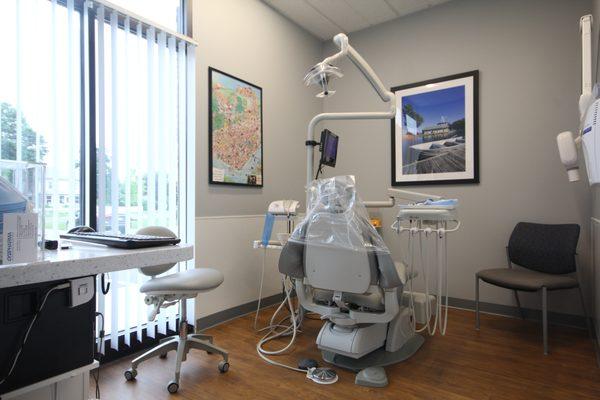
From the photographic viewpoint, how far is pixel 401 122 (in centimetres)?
344

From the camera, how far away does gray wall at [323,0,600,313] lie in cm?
271

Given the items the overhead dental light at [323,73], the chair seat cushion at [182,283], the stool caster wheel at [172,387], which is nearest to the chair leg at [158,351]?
the stool caster wheel at [172,387]

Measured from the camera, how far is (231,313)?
289cm

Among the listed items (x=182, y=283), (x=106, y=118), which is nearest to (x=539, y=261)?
(x=182, y=283)

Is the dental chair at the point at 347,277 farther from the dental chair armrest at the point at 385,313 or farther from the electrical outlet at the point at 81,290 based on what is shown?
the electrical outlet at the point at 81,290

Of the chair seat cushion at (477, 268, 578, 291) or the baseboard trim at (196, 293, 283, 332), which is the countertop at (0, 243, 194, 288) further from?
the chair seat cushion at (477, 268, 578, 291)

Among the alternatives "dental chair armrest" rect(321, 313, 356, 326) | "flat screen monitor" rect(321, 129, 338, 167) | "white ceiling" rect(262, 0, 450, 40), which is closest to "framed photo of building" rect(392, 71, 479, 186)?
"white ceiling" rect(262, 0, 450, 40)

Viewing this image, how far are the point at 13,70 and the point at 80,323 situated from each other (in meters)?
1.52

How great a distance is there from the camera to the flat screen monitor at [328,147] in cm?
239

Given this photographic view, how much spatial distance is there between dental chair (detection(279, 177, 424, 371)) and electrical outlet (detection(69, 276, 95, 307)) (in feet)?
3.71

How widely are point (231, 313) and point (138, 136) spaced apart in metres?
1.57

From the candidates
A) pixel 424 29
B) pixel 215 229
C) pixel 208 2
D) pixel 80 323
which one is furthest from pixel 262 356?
pixel 424 29

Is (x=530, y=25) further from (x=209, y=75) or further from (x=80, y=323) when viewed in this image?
(x=80, y=323)

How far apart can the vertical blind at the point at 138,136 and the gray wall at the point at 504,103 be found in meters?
2.01
